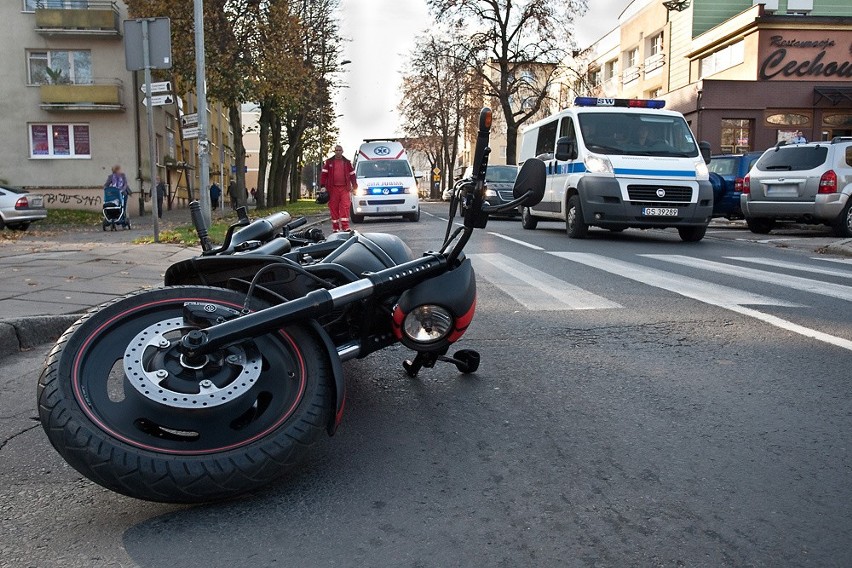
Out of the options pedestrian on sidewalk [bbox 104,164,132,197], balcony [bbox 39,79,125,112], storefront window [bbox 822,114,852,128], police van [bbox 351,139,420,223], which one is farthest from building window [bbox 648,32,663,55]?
pedestrian on sidewalk [bbox 104,164,132,197]

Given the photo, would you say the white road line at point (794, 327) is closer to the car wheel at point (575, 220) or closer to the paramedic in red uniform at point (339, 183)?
the car wheel at point (575, 220)

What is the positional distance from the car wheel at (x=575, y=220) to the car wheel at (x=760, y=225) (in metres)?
4.86

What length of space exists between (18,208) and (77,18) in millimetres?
13436

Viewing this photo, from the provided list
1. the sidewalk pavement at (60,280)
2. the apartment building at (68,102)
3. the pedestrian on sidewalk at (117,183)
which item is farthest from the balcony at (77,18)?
the sidewalk pavement at (60,280)

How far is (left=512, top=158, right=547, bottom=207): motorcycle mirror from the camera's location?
3268 mm

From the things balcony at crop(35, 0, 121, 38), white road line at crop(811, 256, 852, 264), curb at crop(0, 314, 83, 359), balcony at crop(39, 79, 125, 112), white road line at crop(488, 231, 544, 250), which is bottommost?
curb at crop(0, 314, 83, 359)

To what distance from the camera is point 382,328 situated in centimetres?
342

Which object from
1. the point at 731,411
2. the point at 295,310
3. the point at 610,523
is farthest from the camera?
the point at 731,411

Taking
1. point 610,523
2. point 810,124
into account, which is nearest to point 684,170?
point 610,523

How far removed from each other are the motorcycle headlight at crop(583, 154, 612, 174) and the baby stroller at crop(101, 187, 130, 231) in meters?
11.6

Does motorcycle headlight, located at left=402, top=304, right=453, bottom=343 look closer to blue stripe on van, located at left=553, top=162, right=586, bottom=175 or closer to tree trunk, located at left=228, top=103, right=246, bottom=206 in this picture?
blue stripe on van, located at left=553, top=162, right=586, bottom=175

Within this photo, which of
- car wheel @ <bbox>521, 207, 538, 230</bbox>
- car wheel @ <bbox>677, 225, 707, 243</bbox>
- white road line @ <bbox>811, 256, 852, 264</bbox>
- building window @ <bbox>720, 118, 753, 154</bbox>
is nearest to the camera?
white road line @ <bbox>811, 256, 852, 264</bbox>

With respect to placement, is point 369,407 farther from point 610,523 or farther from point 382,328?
point 610,523

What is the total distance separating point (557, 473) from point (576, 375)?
4.82 feet
